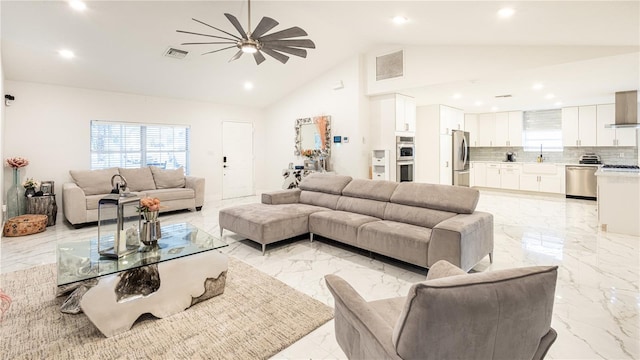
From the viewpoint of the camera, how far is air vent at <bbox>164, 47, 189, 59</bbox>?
497 centimetres

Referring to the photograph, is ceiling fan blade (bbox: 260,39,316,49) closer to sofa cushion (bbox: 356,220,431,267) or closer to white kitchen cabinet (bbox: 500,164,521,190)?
sofa cushion (bbox: 356,220,431,267)

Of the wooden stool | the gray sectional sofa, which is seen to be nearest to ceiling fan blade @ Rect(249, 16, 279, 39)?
the gray sectional sofa

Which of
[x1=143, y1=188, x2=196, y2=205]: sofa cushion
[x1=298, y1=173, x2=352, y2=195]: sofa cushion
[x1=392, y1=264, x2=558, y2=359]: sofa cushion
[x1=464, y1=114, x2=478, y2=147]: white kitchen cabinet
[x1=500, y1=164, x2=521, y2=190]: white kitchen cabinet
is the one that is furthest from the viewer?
[x1=464, y1=114, x2=478, y2=147]: white kitchen cabinet

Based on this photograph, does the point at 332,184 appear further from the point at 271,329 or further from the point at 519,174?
the point at 519,174

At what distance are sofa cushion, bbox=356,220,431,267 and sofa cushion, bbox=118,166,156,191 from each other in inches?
180

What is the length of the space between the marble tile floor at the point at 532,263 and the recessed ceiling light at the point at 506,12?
8.80ft

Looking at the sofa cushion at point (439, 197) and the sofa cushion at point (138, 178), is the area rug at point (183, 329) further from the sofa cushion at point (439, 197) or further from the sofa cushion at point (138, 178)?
the sofa cushion at point (138, 178)

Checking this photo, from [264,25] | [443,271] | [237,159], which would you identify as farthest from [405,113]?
[443,271]

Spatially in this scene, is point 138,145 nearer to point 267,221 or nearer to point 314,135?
point 314,135

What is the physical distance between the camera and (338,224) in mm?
3664

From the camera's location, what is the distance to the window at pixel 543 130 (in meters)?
8.08

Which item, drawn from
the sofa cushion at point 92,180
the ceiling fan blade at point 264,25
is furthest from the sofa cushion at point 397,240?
the sofa cushion at point 92,180

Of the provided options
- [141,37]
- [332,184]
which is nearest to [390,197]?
[332,184]

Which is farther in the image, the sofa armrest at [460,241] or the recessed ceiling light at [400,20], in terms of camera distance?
the recessed ceiling light at [400,20]
